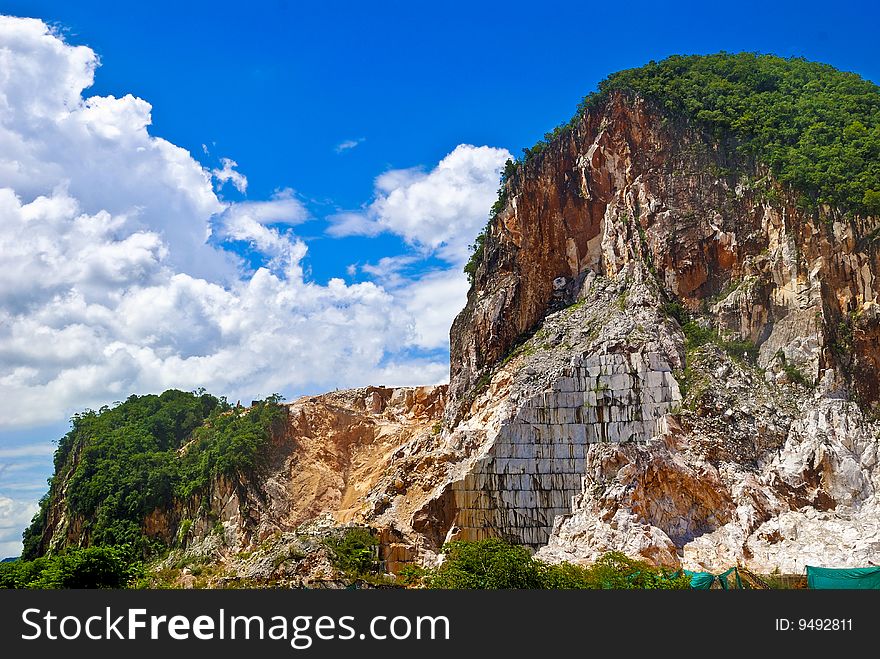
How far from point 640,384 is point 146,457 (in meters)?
40.1

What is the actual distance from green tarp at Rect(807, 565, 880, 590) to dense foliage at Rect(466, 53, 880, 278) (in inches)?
985

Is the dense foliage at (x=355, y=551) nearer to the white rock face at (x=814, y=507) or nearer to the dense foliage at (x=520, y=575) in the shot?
the dense foliage at (x=520, y=575)

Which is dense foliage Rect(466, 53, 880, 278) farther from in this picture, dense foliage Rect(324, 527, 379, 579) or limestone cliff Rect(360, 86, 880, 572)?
dense foliage Rect(324, 527, 379, 579)

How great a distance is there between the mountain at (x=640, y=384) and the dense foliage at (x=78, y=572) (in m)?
7.30

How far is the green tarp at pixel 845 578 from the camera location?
2984cm

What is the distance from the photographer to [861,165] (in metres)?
51.0

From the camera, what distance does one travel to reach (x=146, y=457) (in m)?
70.1

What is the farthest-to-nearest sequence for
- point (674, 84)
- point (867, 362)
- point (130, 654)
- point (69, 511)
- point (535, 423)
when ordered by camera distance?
point (69, 511), point (674, 84), point (535, 423), point (867, 362), point (130, 654)

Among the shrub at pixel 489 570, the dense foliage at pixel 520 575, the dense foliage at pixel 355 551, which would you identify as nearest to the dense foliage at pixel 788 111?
the dense foliage at pixel 520 575

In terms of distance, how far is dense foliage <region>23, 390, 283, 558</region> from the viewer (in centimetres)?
6538

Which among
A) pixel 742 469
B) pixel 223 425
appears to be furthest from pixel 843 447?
pixel 223 425

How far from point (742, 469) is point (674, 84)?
92.6 feet

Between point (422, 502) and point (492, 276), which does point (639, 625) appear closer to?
point (422, 502)

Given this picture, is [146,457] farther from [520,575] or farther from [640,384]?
[520,575]
